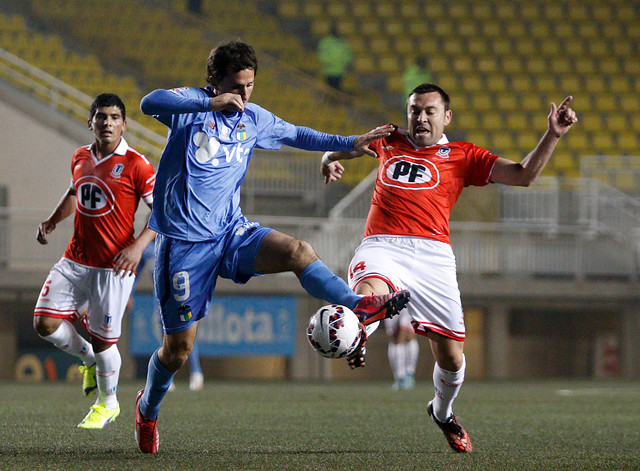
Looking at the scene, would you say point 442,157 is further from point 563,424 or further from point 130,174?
point 563,424

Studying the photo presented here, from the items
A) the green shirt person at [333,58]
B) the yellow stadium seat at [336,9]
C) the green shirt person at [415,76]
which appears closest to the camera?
the green shirt person at [415,76]

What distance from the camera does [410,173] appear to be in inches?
233

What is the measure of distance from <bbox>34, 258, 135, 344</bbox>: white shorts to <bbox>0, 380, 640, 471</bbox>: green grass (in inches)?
26.1

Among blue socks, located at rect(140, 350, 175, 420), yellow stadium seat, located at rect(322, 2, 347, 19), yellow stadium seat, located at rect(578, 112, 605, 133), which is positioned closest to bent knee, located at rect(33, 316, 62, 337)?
blue socks, located at rect(140, 350, 175, 420)

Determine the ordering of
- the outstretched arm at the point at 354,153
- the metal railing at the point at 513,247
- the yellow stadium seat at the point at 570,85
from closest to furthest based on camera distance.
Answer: the outstretched arm at the point at 354,153, the metal railing at the point at 513,247, the yellow stadium seat at the point at 570,85

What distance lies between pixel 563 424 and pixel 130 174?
141 inches

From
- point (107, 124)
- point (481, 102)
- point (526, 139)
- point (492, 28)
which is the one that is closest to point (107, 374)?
point (107, 124)

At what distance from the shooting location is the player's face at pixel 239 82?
16.1 ft

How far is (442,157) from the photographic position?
596 centimetres

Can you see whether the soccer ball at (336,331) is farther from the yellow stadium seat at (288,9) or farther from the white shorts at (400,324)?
the yellow stadium seat at (288,9)

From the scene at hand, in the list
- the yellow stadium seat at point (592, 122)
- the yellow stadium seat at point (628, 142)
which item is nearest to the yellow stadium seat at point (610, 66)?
the yellow stadium seat at point (592, 122)

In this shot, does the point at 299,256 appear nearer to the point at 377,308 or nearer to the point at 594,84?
the point at 377,308

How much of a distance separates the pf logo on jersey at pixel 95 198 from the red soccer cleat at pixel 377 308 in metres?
2.53

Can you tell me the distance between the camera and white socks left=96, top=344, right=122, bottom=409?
664cm
